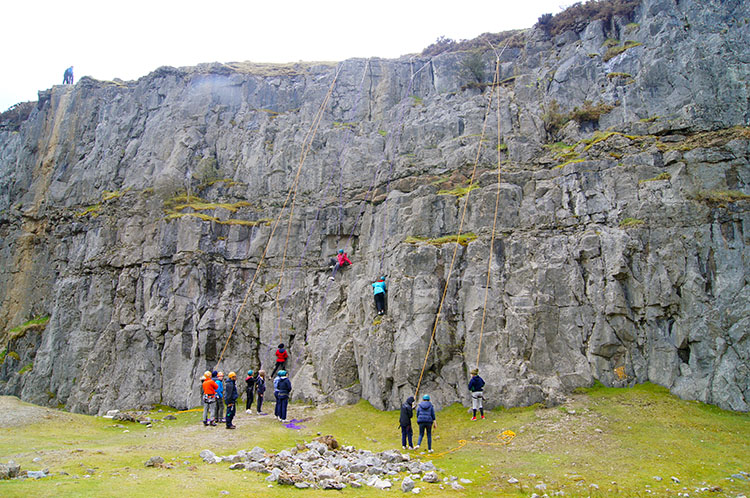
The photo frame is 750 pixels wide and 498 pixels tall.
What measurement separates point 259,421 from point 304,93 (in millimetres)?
26207

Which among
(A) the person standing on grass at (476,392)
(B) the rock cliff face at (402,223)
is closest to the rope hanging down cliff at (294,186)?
(B) the rock cliff face at (402,223)

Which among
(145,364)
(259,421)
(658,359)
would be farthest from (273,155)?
(658,359)

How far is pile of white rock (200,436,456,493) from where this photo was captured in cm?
1189

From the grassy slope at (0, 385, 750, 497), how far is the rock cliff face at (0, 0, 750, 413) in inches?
55.5

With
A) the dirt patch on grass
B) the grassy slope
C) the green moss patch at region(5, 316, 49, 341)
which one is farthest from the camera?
the green moss patch at region(5, 316, 49, 341)

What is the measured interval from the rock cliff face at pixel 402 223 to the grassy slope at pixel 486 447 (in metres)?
1.41

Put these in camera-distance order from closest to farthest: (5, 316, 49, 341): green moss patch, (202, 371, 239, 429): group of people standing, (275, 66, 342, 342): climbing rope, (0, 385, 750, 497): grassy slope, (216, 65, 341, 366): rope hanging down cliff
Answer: (0, 385, 750, 497): grassy slope < (202, 371, 239, 429): group of people standing < (216, 65, 341, 366): rope hanging down cliff < (275, 66, 342, 342): climbing rope < (5, 316, 49, 341): green moss patch

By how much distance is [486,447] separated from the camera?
16.7 meters

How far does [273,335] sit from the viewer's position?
28516 millimetres

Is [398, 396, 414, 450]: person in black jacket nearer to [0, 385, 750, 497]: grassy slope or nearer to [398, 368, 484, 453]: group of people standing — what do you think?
[398, 368, 484, 453]: group of people standing

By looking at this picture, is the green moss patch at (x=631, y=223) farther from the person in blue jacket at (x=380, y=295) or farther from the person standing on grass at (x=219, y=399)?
the person standing on grass at (x=219, y=399)

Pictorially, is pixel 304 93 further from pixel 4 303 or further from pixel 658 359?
pixel 658 359

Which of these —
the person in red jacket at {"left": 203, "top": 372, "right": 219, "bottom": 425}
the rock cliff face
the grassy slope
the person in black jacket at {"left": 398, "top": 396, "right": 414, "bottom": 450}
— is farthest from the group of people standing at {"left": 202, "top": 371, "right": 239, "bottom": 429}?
the person in black jacket at {"left": 398, "top": 396, "right": 414, "bottom": 450}

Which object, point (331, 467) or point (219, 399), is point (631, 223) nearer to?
point (331, 467)
